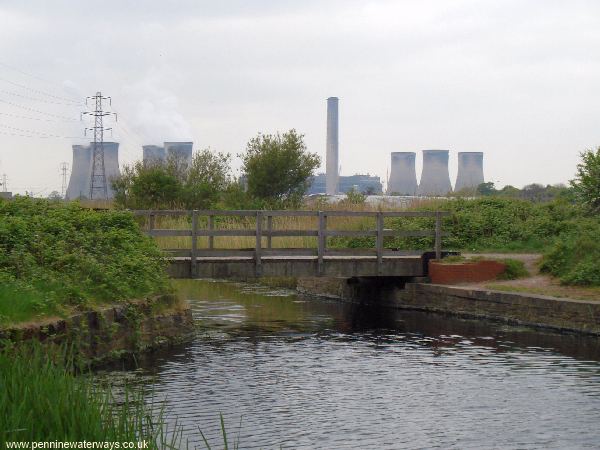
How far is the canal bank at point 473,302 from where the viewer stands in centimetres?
2258

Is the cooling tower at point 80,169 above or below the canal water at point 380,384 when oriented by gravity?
above

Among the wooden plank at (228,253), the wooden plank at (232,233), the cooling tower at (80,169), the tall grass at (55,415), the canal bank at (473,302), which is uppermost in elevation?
the cooling tower at (80,169)

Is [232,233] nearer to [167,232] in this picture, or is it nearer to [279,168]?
[167,232]

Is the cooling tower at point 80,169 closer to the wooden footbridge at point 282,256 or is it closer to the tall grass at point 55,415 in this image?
the wooden footbridge at point 282,256

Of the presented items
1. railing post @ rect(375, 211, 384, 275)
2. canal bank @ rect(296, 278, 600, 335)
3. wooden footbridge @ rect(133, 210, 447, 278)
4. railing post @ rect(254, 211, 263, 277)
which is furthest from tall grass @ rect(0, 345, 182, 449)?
railing post @ rect(375, 211, 384, 275)

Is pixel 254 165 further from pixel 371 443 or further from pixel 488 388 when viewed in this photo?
pixel 371 443

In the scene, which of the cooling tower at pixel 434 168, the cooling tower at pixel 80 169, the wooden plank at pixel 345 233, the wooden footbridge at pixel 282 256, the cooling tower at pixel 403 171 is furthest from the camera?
the cooling tower at pixel 403 171

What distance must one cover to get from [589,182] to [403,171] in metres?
142

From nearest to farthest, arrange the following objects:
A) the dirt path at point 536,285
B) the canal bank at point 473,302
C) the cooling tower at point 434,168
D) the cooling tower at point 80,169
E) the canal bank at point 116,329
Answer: the canal bank at point 116,329 → the canal bank at point 473,302 → the dirt path at point 536,285 → the cooling tower at point 80,169 → the cooling tower at point 434,168

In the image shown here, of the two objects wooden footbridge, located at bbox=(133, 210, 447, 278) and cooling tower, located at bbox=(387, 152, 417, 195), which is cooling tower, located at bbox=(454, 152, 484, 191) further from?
wooden footbridge, located at bbox=(133, 210, 447, 278)

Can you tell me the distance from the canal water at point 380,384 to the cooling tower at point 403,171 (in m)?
144

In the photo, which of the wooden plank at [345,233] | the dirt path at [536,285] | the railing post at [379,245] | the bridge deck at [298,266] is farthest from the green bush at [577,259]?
the wooden plank at [345,233]

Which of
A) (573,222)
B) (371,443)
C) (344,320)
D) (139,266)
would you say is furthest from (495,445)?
(573,222)

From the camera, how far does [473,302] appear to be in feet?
85.4
